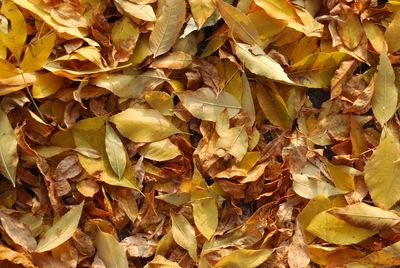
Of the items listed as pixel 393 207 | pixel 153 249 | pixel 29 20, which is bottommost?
pixel 153 249

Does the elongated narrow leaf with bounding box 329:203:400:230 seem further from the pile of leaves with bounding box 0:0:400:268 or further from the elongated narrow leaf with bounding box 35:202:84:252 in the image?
the elongated narrow leaf with bounding box 35:202:84:252

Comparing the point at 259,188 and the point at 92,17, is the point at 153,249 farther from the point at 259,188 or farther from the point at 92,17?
the point at 92,17

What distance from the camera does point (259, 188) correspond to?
46.3 inches

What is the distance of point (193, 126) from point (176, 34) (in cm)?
15

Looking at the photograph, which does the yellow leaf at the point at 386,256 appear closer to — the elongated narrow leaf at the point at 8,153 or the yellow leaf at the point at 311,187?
the yellow leaf at the point at 311,187

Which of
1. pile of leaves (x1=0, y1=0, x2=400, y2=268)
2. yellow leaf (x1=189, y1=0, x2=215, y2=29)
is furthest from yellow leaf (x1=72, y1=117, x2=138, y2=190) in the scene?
yellow leaf (x1=189, y1=0, x2=215, y2=29)

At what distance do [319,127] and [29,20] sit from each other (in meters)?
0.50

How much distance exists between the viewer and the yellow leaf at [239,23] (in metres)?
1.15

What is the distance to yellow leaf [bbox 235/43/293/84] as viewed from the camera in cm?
117

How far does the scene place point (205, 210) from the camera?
116 cm

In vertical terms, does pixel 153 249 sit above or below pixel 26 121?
below

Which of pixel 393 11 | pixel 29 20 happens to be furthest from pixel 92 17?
pixel 393 11

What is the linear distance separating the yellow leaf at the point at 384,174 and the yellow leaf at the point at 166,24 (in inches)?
14.7

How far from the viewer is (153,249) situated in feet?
3.80
